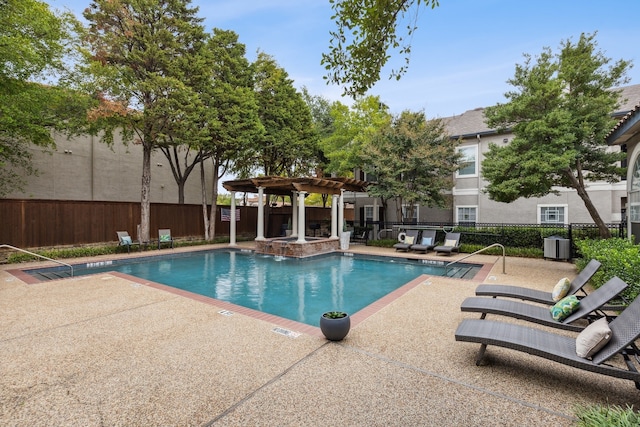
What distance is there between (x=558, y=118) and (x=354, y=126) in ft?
37.7

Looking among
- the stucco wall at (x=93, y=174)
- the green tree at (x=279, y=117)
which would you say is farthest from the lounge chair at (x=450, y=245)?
the stucco wall at (x=93, y=174)

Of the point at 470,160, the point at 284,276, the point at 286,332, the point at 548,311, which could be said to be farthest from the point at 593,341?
the point at 470,160

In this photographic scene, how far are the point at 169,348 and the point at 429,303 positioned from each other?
194 inches

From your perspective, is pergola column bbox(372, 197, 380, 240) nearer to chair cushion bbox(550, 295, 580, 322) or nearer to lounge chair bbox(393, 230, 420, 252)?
lounge chair bbox(393, 230, 420, 252)

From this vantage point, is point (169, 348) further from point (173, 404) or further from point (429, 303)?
point (429, 303)

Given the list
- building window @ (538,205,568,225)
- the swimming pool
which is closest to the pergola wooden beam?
the swimming pool

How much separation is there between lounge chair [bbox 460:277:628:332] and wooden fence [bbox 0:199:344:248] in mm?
15983

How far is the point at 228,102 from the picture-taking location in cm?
1694

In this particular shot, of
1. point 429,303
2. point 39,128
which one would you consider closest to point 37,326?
point 429,303

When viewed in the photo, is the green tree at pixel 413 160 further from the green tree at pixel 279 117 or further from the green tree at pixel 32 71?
the green tree at pixel 32 71

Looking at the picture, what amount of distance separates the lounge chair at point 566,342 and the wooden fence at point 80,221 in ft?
53.0

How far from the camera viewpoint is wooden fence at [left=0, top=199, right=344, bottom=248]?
12.3 meters

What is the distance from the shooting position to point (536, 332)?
3709 millimetres

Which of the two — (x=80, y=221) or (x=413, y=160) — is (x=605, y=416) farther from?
(x=80, y=221)
